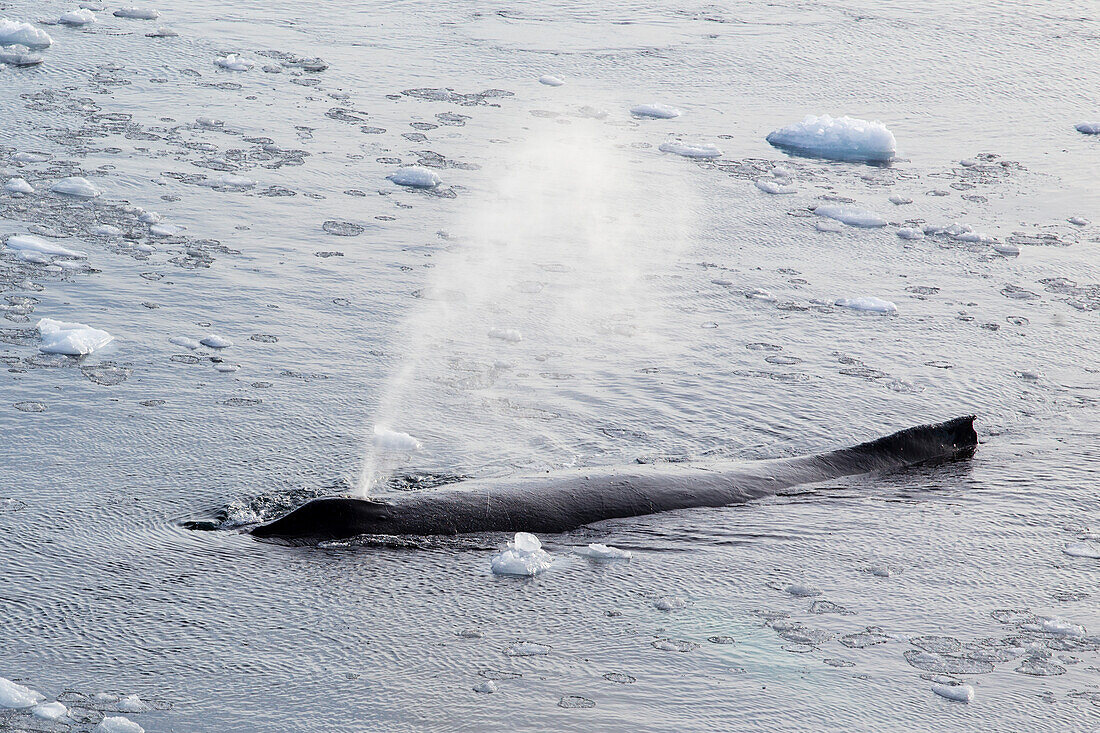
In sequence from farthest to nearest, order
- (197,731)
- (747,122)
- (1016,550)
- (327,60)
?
(327,60) < (747,122) < (1016,550) < (197,731)

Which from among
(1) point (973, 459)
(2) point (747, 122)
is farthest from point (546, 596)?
(2) point (747, 122)

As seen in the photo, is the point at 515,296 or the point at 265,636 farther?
the point at 515,296

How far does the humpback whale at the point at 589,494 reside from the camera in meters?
6.00

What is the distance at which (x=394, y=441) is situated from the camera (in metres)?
7.00

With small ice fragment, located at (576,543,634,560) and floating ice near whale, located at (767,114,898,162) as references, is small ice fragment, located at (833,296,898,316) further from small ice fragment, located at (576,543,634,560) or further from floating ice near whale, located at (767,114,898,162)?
small ice fragment, located at (576,543,634,560)

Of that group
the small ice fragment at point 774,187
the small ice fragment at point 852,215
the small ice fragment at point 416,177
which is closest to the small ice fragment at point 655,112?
the small ice fragment at point 774,187

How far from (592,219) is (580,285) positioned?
158 cm

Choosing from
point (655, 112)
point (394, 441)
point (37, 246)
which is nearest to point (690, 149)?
point (655, 112)

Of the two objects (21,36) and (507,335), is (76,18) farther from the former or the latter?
(507,335)

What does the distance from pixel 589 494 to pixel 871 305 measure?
394 centimetres

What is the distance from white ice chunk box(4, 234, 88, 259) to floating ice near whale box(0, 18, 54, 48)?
651 cm

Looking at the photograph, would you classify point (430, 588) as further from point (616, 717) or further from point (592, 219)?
point (592, 219)

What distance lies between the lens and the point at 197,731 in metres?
4.52

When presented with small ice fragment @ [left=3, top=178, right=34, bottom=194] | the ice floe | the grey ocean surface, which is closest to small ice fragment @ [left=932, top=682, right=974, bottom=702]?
the grey ocean surface
